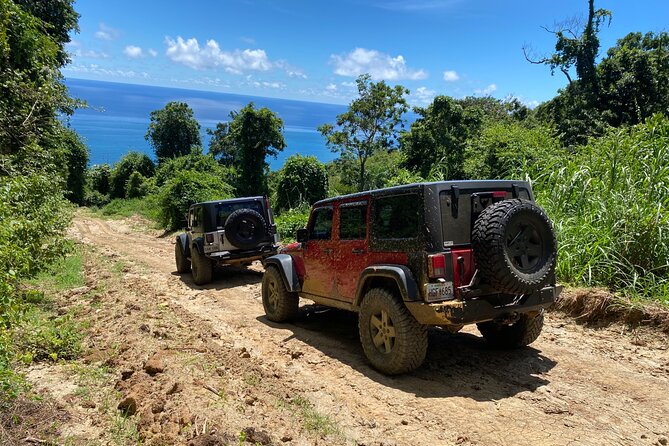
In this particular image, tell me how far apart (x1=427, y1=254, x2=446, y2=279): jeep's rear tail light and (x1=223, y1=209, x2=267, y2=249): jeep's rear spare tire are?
625 cm

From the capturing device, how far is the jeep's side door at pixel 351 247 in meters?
5.07

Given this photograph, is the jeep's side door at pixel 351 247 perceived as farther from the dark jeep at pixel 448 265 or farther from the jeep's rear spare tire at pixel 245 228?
the jeep's rear spare tire at pixel 245 228

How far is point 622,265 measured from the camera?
6078mm

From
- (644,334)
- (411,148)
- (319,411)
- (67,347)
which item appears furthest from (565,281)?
(411,148)

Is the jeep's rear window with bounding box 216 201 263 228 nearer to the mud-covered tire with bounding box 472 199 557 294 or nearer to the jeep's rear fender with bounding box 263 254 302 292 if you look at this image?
the jeep's rear fender with bounding box 263 254 302 292

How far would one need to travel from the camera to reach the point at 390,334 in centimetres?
443

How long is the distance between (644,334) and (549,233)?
2216 mm

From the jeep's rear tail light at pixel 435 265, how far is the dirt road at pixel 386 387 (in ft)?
3.59

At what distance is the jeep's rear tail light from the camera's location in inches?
159

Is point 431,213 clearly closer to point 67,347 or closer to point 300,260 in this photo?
point 300,260

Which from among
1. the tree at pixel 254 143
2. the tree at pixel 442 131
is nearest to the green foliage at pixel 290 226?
the tree at pixel 442 131

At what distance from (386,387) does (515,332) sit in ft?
5.64

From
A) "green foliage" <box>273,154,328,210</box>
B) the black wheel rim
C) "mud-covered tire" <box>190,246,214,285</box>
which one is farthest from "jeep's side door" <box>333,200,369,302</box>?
"green foliage" <box>273,154,328,210</box>

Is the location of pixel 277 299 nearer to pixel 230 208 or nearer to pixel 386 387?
pixel 386 387
